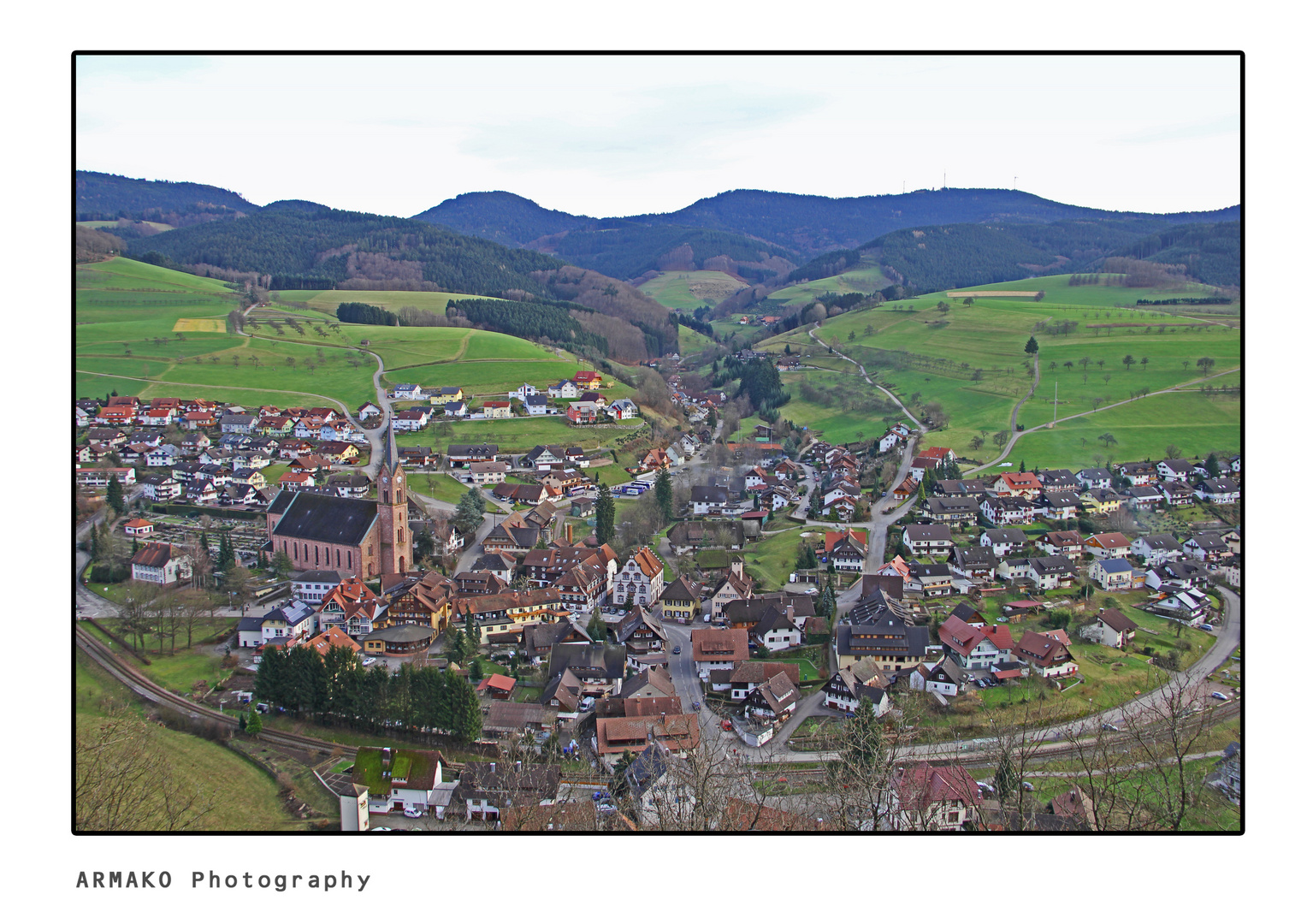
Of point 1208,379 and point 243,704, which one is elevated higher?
point 1208,379

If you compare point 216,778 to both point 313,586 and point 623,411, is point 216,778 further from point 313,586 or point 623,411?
point 623,411

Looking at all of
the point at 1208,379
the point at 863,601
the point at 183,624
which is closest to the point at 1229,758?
the point at 863,601

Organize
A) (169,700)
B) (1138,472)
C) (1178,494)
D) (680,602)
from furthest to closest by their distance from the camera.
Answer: (1138,472), (1178,494), (680,602), (169,700)

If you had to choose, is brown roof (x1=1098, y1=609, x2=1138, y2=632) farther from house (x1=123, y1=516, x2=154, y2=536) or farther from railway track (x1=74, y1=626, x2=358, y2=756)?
house (x1=123, y1=516, x2=154, y2=536)

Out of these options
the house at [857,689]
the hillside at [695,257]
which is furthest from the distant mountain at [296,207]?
the house at [857,689]

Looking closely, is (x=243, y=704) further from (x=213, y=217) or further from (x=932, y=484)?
(x=213, y=217)

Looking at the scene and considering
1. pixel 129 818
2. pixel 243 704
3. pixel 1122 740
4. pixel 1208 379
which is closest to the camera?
pixel 129 818

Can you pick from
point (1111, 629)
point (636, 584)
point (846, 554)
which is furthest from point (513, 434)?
point (1111, 629)
